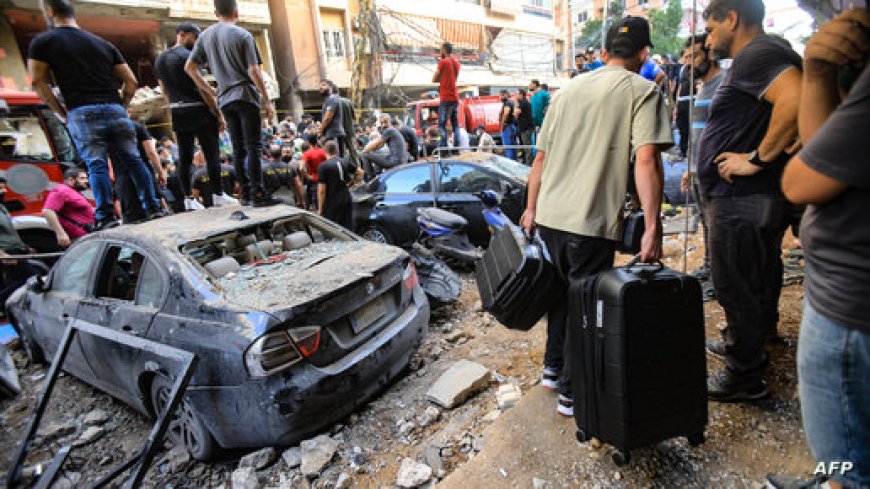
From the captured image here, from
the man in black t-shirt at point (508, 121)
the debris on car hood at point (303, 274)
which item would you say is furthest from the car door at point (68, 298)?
the man in black t-shirt at point (508, 121)

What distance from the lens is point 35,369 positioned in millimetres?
4910

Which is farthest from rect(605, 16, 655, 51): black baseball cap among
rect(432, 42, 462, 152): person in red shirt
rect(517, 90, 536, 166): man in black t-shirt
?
rect(517, 90, 536, 166): man in black t-shirt

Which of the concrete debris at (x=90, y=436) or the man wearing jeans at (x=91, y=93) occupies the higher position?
the man wearing jeans at (x=91, y=93)

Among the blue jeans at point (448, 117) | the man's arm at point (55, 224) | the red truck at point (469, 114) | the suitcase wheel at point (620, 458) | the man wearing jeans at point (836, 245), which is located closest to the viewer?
the man wearing jeans at point (836, 245)

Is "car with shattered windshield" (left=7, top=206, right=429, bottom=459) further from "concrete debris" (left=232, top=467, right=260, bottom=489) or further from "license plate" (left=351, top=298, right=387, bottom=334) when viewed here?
"concrete debris" (left=232, top=467, right=260, bottom=489)

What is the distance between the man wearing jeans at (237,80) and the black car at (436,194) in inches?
91.3

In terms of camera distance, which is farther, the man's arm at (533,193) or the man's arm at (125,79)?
the man's arm at (125,79)

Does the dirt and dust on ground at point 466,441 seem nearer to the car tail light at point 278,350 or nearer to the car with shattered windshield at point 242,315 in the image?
the car with shattered windshield at point 242,315

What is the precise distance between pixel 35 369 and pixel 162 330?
336 cm

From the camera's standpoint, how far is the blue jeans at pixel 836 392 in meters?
1.11

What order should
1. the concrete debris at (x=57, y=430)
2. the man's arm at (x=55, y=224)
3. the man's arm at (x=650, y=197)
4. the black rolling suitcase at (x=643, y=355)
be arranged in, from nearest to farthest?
the black rolling suitcase at (x=643, y=355) < the man's arm at (x=650, y=197) < the concrete debris at (x=57, y=430) < the man's arm at (x=55, y=224)

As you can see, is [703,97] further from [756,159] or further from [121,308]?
[121,308]

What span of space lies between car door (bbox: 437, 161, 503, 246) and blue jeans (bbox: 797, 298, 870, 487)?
487 cm

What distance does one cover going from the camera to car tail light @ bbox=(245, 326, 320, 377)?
2.61 metres
